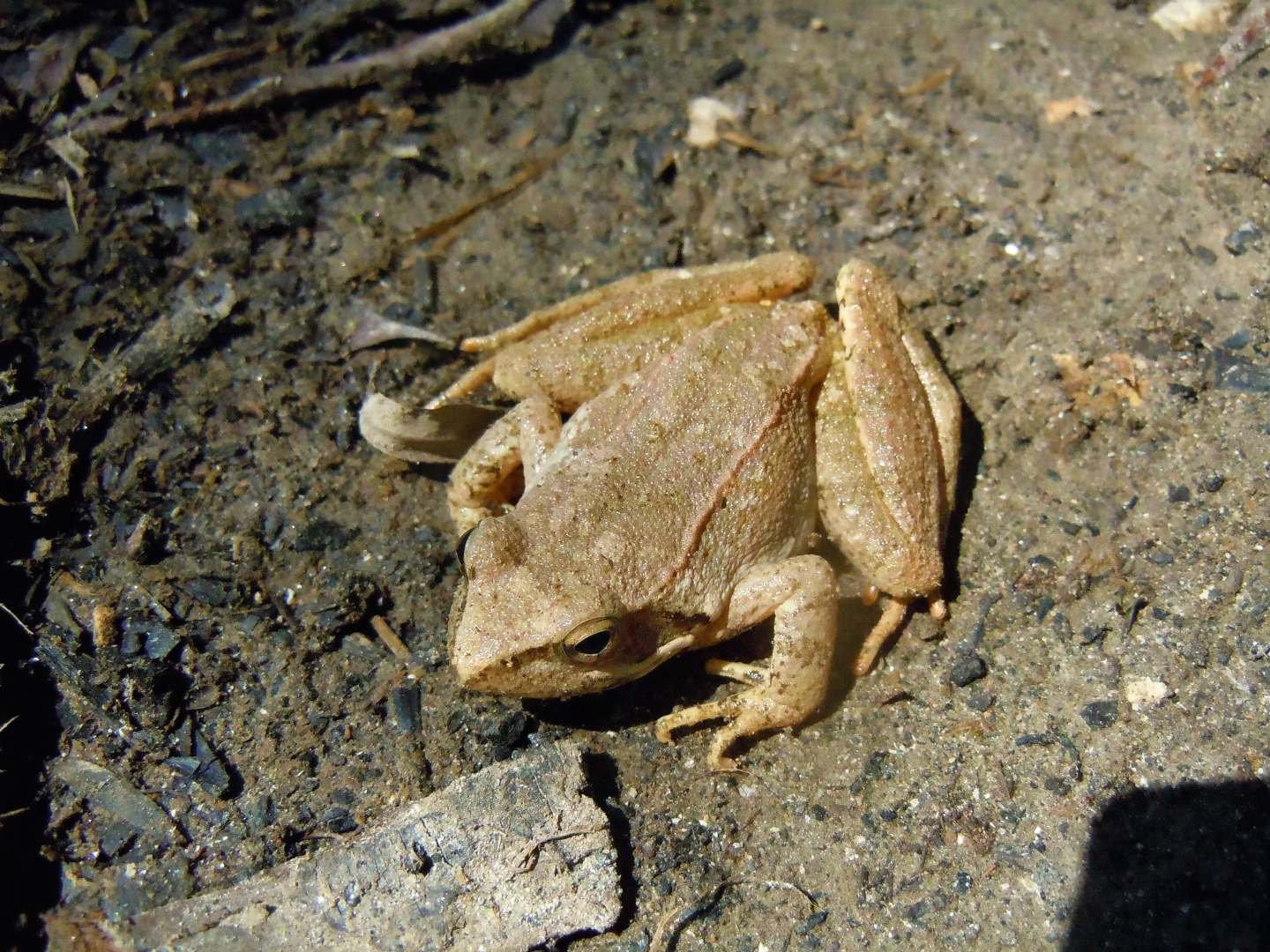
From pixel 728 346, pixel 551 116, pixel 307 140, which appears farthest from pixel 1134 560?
pixel 307 140

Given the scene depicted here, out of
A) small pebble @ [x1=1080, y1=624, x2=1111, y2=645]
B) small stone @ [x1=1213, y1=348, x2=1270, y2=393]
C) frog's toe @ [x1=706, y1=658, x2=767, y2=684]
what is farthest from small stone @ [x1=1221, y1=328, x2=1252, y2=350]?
frog's toe @ [x1=706, y1=658, x2=767, y2=684]

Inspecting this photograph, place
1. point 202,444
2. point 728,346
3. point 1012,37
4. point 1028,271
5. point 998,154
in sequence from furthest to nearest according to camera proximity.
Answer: point 1012,37, point 998,154, point 1028,271, point 202,444, point 728,346

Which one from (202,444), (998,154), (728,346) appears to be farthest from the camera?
(998,154)

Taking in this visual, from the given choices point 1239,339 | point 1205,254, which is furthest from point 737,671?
point 1205,254

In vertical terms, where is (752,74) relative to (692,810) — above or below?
above

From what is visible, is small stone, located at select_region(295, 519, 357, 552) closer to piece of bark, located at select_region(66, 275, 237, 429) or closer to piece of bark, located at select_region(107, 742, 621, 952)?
piece of bark, located at select_region(66, 275, 237, 429)

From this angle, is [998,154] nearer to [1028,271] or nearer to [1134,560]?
[1028,271]
